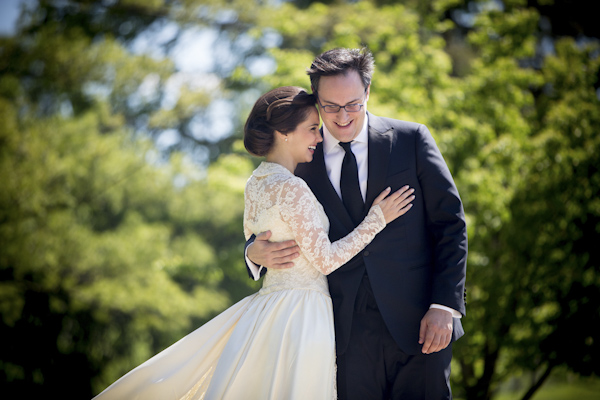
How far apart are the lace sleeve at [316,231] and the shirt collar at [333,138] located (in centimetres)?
34

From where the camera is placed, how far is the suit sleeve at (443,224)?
8.57ft

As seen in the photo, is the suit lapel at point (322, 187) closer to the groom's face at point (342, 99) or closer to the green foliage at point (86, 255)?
the groom's face at point (342, 99)

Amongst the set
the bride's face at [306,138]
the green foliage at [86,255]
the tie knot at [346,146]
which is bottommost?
the green foliage at [86,255]

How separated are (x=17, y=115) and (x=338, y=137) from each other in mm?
11103

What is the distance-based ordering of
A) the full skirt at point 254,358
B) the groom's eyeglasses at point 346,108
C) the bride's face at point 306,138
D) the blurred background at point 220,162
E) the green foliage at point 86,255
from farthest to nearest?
the green foliage at point 86,255
the blurred background at point 220,162
the bride's face at point 306,138
the groom's eyeglasses at point 346,108
the full skirt at point 254,358

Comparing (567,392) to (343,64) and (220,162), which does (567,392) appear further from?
(343,64)

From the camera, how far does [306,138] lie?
2873mm

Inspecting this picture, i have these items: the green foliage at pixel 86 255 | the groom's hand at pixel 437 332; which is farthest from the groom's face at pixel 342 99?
the green foliage at pixel 86 255

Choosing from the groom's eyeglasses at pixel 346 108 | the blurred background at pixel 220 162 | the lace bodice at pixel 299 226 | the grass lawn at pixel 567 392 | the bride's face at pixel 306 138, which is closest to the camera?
the lace bodice at pixel 299 226

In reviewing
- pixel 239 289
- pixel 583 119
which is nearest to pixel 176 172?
pixel 239 289

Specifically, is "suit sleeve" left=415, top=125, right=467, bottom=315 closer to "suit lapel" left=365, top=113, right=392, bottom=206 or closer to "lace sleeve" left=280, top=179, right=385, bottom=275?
"suit lapel" left=365, top=113, right=392, bottom=206

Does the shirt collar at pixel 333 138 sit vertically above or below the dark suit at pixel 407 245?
above

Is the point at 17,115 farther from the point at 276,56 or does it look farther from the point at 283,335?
the point at 283,335

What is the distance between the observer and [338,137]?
2.81 metres
